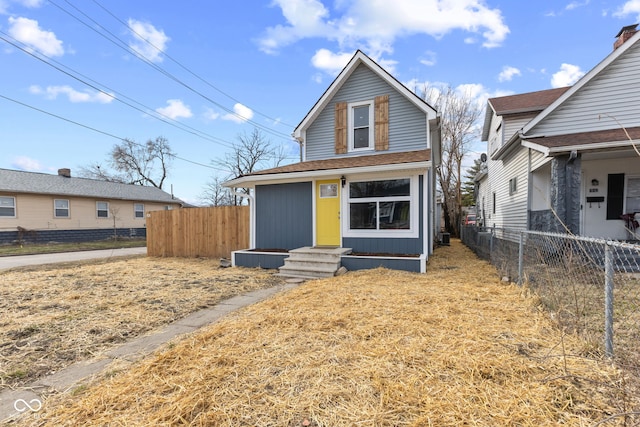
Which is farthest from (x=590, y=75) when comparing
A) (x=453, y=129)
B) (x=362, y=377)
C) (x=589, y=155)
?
(x=453, y=129)

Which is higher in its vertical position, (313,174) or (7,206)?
(313,174)

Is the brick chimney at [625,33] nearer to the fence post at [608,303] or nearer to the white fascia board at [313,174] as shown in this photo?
the white fascia board at [313,174]

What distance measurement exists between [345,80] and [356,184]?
4.21 metres

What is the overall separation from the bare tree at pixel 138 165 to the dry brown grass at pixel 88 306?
30252 millimetres

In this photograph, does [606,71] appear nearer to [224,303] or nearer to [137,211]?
[224,303]

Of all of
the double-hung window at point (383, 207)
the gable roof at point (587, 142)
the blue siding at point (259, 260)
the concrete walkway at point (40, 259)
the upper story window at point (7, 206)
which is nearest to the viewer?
the gable roof at point (587, 142)

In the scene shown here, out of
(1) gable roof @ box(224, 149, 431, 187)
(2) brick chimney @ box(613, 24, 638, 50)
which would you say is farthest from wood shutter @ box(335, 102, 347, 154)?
(2) brick chimney @ box(613, 24, 638, 50)

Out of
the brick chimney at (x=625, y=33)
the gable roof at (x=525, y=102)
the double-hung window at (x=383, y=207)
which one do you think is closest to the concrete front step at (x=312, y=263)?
the double-hung window at (x=383, y=207)

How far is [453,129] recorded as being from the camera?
20547mm

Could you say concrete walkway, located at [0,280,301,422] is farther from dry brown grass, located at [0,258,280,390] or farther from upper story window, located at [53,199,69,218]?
upper story window, located at [53,199,69,218]

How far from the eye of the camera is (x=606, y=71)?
7.86m

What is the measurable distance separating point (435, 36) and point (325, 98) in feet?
24.3

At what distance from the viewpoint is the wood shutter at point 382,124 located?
31.1 ft
